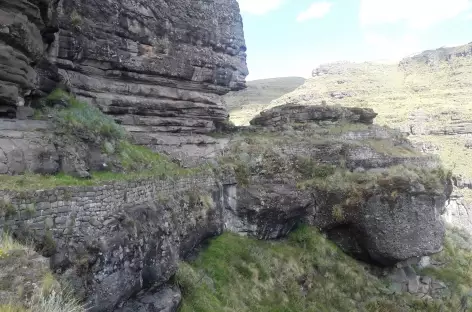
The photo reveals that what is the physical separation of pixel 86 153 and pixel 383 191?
13393mm

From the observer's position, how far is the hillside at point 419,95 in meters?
72.0

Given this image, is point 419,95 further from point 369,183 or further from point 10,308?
point 10,308

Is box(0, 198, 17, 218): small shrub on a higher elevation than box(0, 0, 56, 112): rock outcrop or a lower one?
lower

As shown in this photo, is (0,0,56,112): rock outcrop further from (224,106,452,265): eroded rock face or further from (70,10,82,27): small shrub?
(224,106,452,265): eroded rock face

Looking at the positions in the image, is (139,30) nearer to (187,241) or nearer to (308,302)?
(187,241)

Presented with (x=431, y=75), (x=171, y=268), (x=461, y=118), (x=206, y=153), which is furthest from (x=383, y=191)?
(x=431, y=75)

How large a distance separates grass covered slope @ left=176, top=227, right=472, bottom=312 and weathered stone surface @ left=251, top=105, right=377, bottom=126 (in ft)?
25.3

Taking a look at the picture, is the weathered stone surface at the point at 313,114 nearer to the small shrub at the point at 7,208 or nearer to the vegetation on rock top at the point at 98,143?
the vegetation on rock top at the point at 98,143

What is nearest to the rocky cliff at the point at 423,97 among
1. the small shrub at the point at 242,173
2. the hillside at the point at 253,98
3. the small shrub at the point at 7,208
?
the hillside at the point at 253,98

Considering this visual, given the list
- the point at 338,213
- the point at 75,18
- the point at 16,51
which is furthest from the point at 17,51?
the point at 338,213

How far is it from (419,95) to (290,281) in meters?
85.7

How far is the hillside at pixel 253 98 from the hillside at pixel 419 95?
3.23m

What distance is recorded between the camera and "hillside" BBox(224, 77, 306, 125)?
3232 inches

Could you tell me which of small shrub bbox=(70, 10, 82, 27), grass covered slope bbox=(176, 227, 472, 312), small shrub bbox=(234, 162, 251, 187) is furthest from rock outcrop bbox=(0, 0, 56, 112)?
small shrub bbox=(234, 162, 251, 187)
